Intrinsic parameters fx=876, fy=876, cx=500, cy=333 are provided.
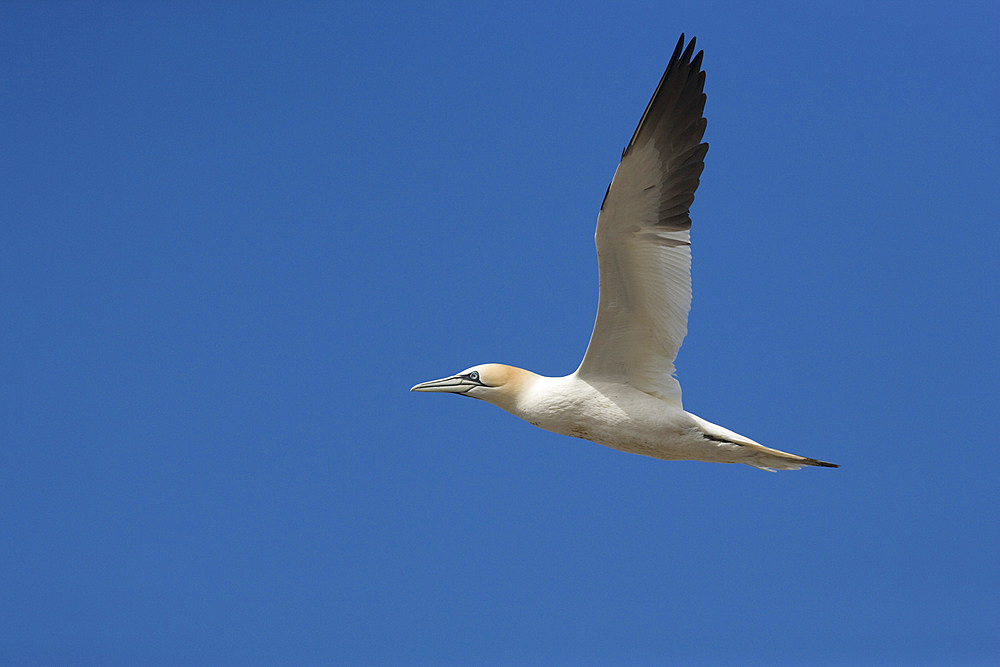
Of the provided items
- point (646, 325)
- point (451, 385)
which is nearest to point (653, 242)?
point (646, 325)

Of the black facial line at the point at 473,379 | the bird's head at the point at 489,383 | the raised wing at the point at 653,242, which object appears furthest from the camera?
the black facial line at the point at 473,379

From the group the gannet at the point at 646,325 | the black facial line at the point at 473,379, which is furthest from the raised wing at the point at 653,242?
the black facial line at the point at 473,379

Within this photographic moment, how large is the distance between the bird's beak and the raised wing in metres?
0.96

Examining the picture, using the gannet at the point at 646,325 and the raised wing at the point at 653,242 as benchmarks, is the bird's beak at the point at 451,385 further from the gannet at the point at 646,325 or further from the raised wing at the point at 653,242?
the raised wing at the point at 653,242

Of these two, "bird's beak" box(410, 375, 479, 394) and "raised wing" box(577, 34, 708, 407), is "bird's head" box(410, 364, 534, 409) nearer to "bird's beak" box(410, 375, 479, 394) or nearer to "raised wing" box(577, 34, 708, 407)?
"bird's beak" box(410, 375, 479, 394)

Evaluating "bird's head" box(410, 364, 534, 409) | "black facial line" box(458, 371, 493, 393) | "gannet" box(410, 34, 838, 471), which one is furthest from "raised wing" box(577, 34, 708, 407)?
"black facial line" box(458, 371, 493, 393)

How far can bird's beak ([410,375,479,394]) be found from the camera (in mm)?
7168

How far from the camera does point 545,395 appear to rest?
672 centimetres

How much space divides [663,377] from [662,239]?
111 cm

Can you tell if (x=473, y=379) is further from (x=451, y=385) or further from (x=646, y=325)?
(x=646, y=325)

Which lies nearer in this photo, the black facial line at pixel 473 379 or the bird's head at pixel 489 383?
the bird's head at pixel 489 383

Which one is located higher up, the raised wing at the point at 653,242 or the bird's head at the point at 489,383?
the raised wing at the point at 653,242

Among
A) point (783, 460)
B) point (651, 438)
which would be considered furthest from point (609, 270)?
point (783, 460)

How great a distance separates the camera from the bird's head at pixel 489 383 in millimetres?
6941
